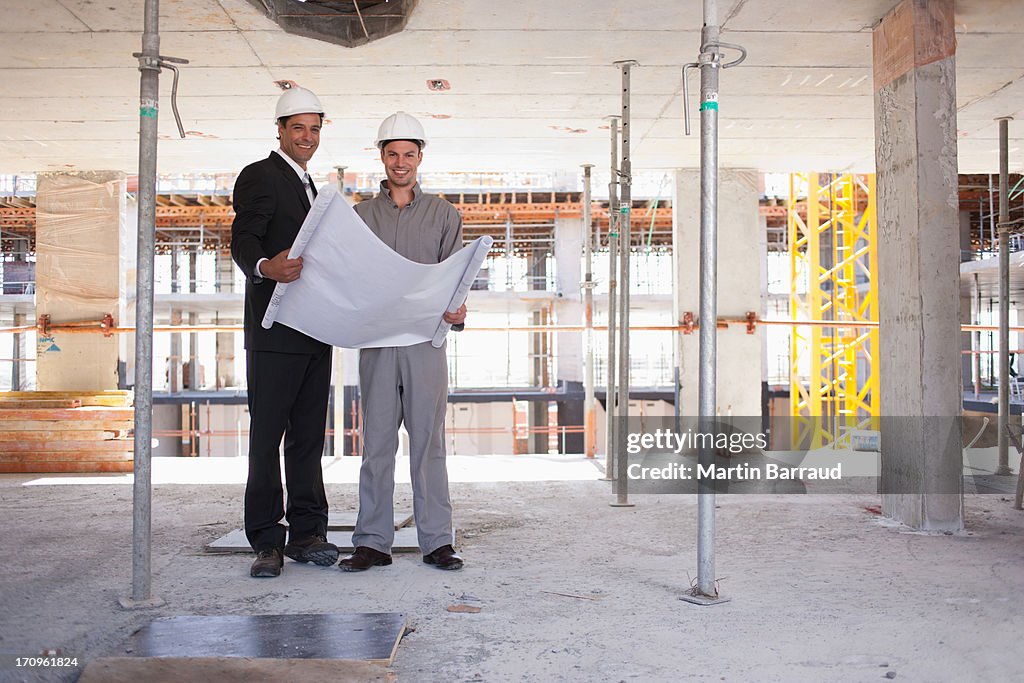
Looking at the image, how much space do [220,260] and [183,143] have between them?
16.7 metres

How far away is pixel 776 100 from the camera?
686 cm

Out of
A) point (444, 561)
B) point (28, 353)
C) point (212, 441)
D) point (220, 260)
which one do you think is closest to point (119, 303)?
point (444, 561)

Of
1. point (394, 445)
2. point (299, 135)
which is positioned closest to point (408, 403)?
point (394, 445)

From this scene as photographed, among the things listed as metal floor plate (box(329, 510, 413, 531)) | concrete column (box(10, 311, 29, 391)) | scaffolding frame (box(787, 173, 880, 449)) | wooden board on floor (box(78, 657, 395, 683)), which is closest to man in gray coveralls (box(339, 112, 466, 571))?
metal floor plate (box(329, 510, 413, 531))

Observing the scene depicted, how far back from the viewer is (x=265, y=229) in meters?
3.42

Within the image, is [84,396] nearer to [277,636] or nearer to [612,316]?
[612,316]

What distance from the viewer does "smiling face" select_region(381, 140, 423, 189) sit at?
3504mm

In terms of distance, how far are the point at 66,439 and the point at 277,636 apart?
5408 millimetres

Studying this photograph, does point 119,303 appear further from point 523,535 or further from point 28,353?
point 28,353

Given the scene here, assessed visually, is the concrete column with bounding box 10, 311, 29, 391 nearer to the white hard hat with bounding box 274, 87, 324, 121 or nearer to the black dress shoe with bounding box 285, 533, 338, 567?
the black dress shoe with bounding box 285, 533, 338, 567

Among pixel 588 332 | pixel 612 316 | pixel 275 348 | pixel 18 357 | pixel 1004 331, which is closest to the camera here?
pixel 275 348

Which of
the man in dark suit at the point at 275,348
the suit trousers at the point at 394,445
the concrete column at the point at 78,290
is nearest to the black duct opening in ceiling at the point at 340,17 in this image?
the man in dark suit at the point at 275,348

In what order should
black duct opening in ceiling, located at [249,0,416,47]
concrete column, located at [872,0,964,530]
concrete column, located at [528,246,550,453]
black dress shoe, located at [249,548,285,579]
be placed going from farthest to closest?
concrete column, located at [528,246,550,453] → black duct opening in ceiling, located at [249,0,416,47] → concrete column, located at [872,0,964,530] → black dress shoe, located at [249,548,285,579]

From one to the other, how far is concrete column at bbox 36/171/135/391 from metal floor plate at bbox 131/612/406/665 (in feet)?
21.7
